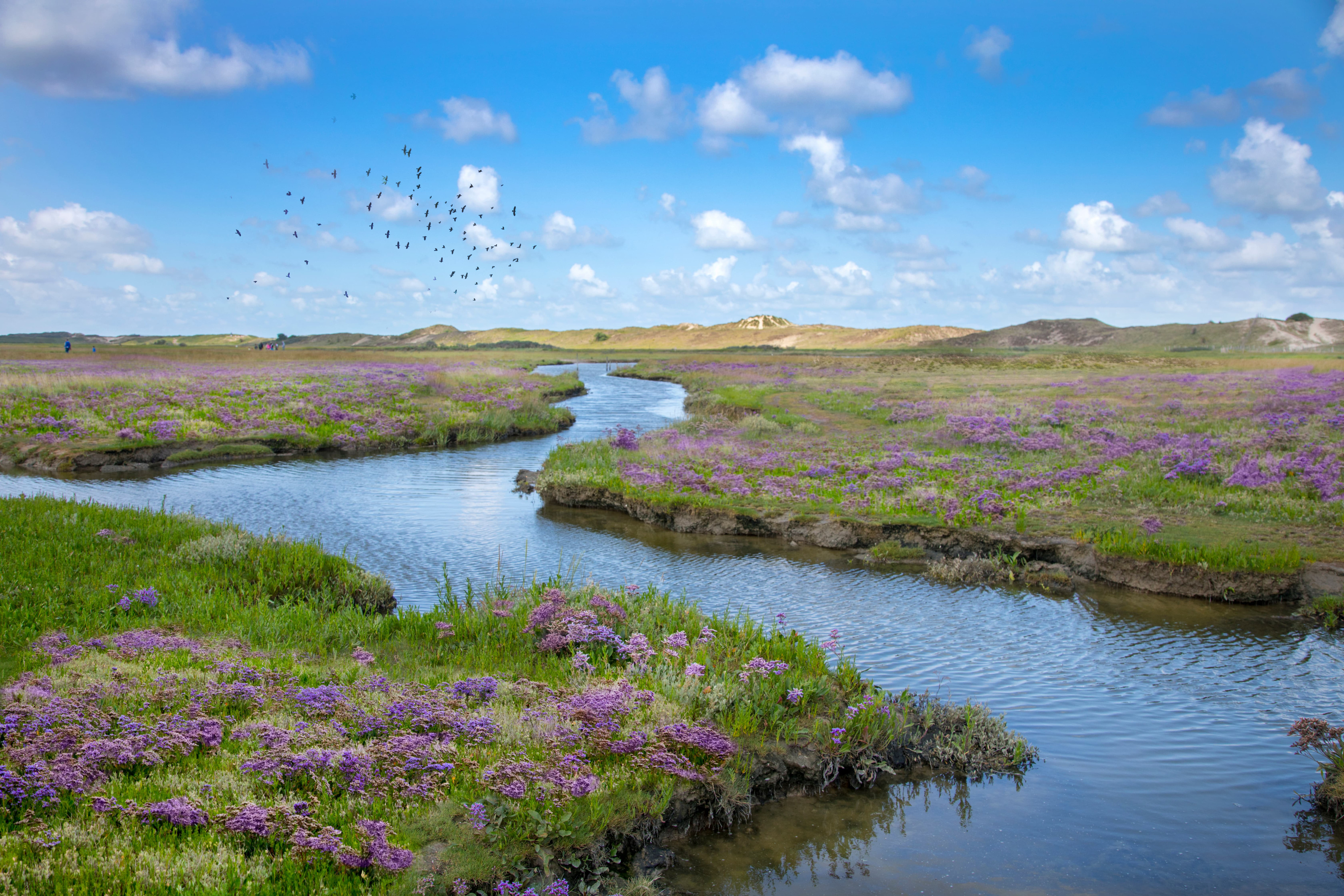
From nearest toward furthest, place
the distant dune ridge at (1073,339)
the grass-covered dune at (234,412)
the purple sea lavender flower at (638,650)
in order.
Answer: the purple sea lavender flower at (638,650) → the grass-covered dune at (234,412) → the distant dune ridge at (1073,339)

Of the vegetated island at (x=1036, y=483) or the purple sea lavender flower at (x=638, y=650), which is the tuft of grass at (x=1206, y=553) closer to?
the vegetated island at (x=1036, y=483)

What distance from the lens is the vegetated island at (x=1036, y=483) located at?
50.4 feet

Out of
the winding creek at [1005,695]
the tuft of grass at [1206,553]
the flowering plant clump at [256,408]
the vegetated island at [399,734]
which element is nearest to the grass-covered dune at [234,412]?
the flowering plant clump at [256,408]

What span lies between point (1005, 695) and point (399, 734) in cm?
762

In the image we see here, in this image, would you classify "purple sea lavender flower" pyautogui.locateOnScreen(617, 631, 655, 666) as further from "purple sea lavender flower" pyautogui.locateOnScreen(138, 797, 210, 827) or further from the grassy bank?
the grassy bank

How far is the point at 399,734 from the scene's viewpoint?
7160mm

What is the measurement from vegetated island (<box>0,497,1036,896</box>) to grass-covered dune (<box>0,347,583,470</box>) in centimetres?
1903

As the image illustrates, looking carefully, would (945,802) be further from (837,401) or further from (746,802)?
(837,401)

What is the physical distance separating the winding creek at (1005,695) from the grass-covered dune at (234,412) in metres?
6.39

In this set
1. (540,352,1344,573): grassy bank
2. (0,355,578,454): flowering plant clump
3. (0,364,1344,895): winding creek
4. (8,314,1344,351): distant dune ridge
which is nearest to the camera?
(0,364,1344,895): winding creek

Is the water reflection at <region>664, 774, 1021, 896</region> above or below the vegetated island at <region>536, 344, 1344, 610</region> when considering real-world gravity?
below

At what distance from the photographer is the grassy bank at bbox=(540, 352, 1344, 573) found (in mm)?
16953

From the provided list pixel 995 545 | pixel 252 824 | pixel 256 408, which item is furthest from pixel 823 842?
pixel 256 408

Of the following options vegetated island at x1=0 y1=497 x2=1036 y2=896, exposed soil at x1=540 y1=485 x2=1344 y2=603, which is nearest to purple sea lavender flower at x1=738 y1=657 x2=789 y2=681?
vegetated island at x1=0 y1=497 x2=1036 y2=896
